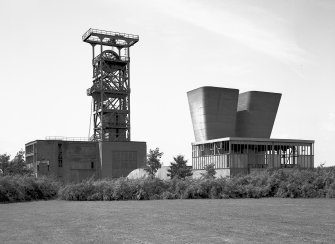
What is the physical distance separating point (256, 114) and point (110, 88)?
26483 mm

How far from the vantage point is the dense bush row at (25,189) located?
28172 millimetres

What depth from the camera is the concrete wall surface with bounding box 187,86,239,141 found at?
74.6 meters

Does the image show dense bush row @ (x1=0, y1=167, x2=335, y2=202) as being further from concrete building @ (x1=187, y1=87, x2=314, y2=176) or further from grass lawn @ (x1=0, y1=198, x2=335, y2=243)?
concrete building @ (x1=187, y1=87, x2=314, y2=176)

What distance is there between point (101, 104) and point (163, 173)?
1882cm

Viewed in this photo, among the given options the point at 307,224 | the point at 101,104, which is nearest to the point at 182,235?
the point at 307,224

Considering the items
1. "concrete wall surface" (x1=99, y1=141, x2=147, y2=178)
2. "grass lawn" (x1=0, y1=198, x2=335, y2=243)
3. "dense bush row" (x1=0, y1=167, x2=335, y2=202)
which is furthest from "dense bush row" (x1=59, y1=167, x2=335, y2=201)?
"concrete wall surface" (x1=99, y1=141, x2=147, y2=178)

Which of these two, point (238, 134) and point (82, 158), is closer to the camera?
point (82, 158)

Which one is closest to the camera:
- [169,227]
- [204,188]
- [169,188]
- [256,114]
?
[169,227]

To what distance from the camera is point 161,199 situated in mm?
29406

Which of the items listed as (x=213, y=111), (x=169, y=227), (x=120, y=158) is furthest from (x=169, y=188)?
(x=120, y=158)

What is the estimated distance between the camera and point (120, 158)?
76.4 metres

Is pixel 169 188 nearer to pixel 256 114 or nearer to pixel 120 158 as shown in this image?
pixel 120 158

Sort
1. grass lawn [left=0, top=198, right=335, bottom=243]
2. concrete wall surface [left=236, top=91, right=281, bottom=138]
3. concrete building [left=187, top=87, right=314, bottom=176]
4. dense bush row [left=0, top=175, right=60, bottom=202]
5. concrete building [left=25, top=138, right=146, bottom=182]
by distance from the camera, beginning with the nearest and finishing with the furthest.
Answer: grass lawn [left=0, top=198, right=335, bottom=243]
dense bush row [left=0, top=175, right=60, bottom=202]
concrete building [left=187, top=87, right=314, bottom=176]
concrete building [left=25, top=138, right=146, bottom=182]
concrete wall surface [left=236, top=91, right=281, bottom=138]

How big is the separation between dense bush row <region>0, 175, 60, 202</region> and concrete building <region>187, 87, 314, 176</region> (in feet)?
125
